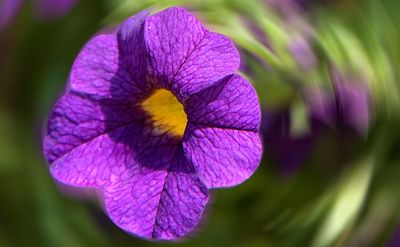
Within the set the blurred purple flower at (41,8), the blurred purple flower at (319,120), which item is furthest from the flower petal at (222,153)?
the blurred purple flower at (41,8)

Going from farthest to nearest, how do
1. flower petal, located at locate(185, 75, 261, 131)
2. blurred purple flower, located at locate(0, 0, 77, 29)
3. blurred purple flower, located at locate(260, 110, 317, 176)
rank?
blurred purple flower, located at locate(0, 0, 77, 29), blurred purple flower, located at locate(260, 110, 317, 176), flower petal, located at locate(185, 75, 261, 131)

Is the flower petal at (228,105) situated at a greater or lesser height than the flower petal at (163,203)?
greater

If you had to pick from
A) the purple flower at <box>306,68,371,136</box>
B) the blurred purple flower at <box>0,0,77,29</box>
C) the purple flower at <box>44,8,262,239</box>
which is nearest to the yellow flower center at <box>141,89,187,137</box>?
the purple flower at <box>44,8,262,239</box>

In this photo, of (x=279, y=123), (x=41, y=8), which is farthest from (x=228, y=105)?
(x=41, y=8)

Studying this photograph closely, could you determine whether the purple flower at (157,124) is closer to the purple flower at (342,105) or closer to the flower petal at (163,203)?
the flower petal at (163,203)

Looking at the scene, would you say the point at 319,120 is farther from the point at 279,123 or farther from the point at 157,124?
the point at 157,124

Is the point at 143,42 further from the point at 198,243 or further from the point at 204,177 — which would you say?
the point at 198,243

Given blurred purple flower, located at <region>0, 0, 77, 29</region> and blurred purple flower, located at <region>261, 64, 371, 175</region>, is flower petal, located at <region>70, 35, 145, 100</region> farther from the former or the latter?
blurred purple flower, located at <region>0, 0, 77, 29</region>

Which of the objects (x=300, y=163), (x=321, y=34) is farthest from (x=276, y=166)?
(x=321, y=34)

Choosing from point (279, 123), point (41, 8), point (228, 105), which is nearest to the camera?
point (228, 105)
